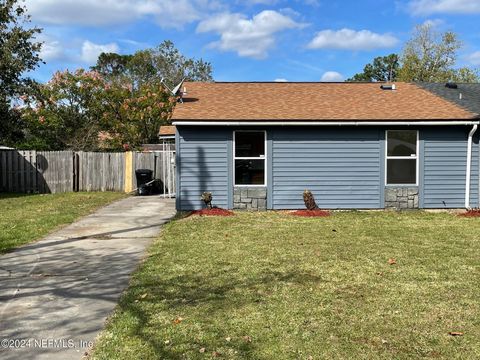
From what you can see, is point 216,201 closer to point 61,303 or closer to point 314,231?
point 314,231

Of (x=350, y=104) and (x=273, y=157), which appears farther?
(x=350, y=104)

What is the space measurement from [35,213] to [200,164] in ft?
15.3

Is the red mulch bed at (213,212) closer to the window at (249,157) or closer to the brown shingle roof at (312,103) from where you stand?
the window at (249,157)

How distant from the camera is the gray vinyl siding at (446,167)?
42.2 ft

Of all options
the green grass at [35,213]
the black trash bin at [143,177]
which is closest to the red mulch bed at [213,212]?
the green grass at [35,213]

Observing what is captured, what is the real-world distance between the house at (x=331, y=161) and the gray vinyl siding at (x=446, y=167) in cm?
3

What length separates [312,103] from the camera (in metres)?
13.8

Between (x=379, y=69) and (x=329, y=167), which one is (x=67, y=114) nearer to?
(x=329, y=167)

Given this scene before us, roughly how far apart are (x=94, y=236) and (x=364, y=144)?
7.68m

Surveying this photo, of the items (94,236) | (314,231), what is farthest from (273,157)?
(94,236)

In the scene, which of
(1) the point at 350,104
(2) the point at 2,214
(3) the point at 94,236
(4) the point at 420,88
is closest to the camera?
(3) the point at 94,236

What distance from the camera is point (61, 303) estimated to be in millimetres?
5090

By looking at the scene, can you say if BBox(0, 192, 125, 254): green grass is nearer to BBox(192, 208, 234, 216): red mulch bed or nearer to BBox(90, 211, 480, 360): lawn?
BBox(90, 211, 480, 360): lawn

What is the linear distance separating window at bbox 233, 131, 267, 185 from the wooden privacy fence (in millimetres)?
6465
